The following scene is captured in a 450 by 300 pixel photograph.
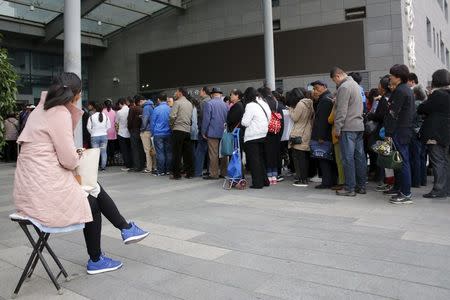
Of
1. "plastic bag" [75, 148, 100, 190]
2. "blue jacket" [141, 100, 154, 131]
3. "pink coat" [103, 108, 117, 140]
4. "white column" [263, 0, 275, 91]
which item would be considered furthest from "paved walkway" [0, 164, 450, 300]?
"white column" [263, 0, 275, 91]

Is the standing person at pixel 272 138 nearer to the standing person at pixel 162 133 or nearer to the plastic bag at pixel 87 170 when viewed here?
the standing person at pixel 162 133

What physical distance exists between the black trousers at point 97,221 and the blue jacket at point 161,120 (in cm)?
606

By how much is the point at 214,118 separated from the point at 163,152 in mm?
1777

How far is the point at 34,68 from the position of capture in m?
21.8

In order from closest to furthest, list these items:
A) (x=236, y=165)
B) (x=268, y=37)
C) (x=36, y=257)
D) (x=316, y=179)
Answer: (x=36, y=257) → (x=236, y=165) → (x=316, y=179) → (x=268, y=37)

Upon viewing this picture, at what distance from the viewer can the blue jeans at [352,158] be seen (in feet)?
22.4

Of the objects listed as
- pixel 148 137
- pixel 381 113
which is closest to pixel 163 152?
pixel 148 137

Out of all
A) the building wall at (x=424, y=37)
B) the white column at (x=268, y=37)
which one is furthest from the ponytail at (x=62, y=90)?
the building wall at (x=424, y=37)

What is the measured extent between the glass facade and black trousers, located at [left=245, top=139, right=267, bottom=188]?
16.2 m

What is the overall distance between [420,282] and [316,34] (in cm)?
1651

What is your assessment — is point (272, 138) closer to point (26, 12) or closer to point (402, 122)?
point (402, 122)

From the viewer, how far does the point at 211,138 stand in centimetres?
913

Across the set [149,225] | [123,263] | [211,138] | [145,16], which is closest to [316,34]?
[145,16]

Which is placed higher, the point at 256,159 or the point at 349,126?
the point at 349,126
